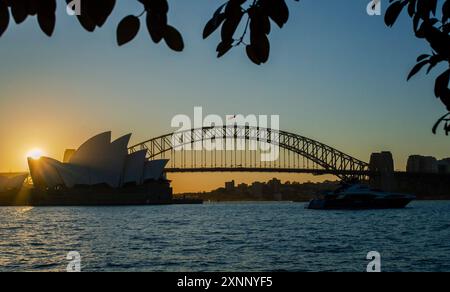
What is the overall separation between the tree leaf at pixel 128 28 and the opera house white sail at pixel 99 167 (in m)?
89.2

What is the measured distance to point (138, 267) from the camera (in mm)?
20750

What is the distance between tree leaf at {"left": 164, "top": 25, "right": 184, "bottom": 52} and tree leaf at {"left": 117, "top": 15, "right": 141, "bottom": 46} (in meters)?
0.10

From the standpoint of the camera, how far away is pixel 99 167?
97.9 metres

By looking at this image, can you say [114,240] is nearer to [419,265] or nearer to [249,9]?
[419,265]

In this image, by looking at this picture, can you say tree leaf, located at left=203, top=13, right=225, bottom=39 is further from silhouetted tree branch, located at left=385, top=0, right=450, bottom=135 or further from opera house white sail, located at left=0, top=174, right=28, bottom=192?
opera house white sail, located at left=0, top=174, right=28, bottom=192

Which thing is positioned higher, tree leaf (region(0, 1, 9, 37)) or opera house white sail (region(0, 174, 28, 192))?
opera house white sail (region(0, 174, 28, 192))

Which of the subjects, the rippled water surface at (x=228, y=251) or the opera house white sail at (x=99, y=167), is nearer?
the rippled water surface at (x=228, y=251)

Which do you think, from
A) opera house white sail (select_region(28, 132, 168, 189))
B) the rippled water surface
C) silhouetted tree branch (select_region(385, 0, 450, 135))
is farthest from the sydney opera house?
silhouetted tree branch (select_region(385, 0, 450, 135))

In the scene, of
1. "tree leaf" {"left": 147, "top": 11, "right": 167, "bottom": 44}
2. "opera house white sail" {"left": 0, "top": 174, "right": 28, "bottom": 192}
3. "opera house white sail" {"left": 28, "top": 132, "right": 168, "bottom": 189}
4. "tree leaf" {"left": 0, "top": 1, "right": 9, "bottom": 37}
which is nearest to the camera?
"tree leaf" {"left": 0, "top": 1, "right": 9, "bottom": 37}

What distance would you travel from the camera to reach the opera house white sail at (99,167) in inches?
3610

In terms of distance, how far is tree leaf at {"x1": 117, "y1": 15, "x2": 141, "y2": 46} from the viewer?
7.18 ft

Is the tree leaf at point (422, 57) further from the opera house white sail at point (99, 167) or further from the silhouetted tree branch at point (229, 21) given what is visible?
the opera house white sail at point (99, 167)

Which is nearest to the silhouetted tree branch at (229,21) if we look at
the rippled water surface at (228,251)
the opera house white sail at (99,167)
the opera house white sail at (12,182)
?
the rippled water surface at (228,251)
